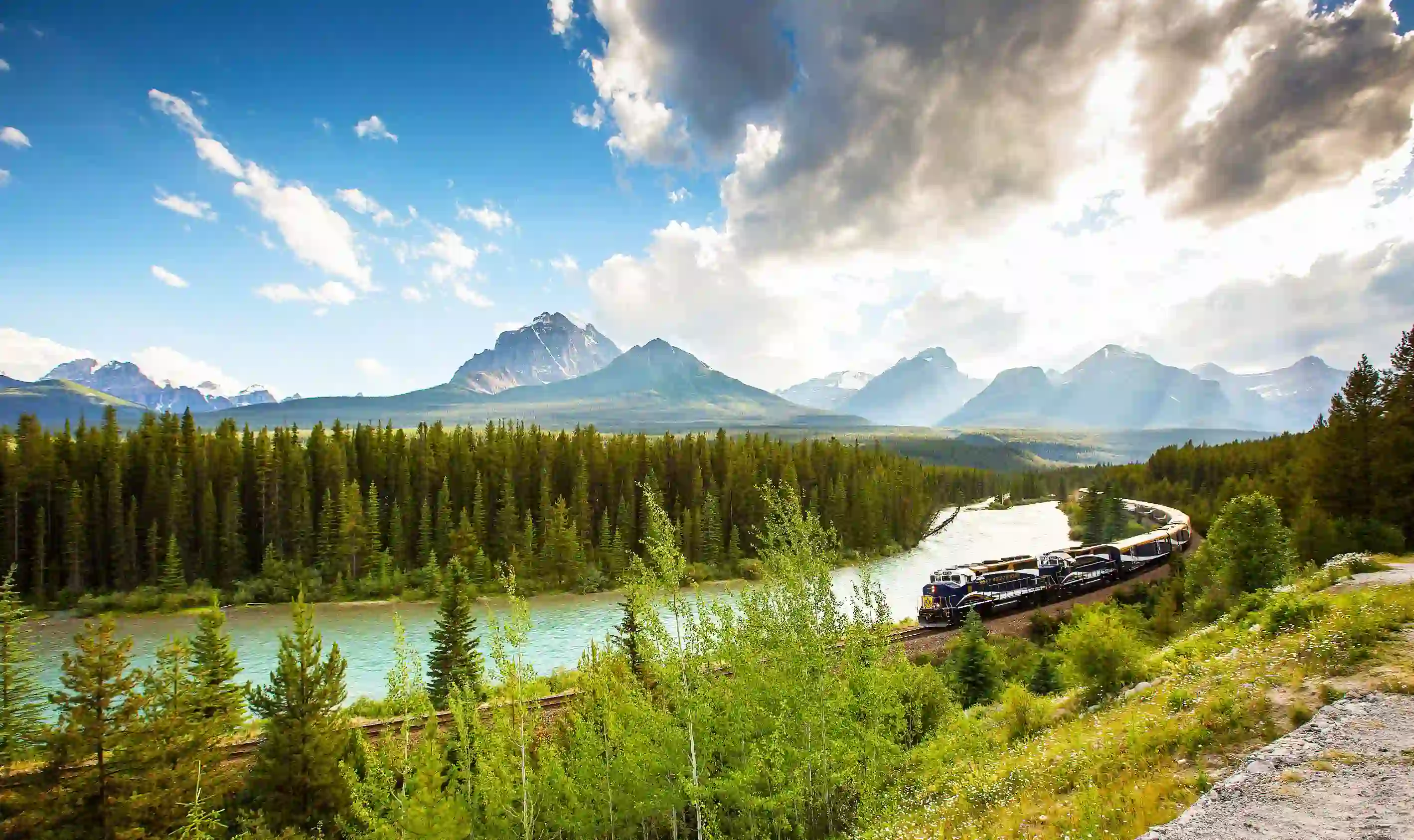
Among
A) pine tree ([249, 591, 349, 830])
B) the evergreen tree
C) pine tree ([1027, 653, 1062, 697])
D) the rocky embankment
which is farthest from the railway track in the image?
the rocky embankment

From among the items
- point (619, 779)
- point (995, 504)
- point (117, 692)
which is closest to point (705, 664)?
point (619, 779)

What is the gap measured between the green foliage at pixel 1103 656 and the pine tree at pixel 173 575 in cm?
8737

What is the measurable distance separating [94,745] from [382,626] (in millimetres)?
44216

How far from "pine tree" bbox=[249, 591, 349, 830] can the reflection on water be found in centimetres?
1398

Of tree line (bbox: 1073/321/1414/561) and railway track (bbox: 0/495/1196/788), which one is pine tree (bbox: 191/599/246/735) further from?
tree line (bbox: 1073/321/1414/561)

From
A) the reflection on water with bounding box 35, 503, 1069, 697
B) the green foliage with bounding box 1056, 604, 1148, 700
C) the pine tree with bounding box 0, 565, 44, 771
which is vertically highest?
the green foliage with bounding box 1056, 604, 1148, 700

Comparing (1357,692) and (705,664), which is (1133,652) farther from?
(705,664)

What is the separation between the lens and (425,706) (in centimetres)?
1878

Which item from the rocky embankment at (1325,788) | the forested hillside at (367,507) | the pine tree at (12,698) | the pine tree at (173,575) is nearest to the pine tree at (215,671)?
the pine tree at (12,698)

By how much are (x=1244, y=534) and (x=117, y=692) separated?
50008 mm

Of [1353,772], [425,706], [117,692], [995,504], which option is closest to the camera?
[1353,772]

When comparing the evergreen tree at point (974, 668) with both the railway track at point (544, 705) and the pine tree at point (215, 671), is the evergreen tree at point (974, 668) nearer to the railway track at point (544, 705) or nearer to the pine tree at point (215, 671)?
the railway track at point (544, 705)

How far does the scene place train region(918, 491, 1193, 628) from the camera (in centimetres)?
4609

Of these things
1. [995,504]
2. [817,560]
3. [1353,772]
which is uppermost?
[817,560]
